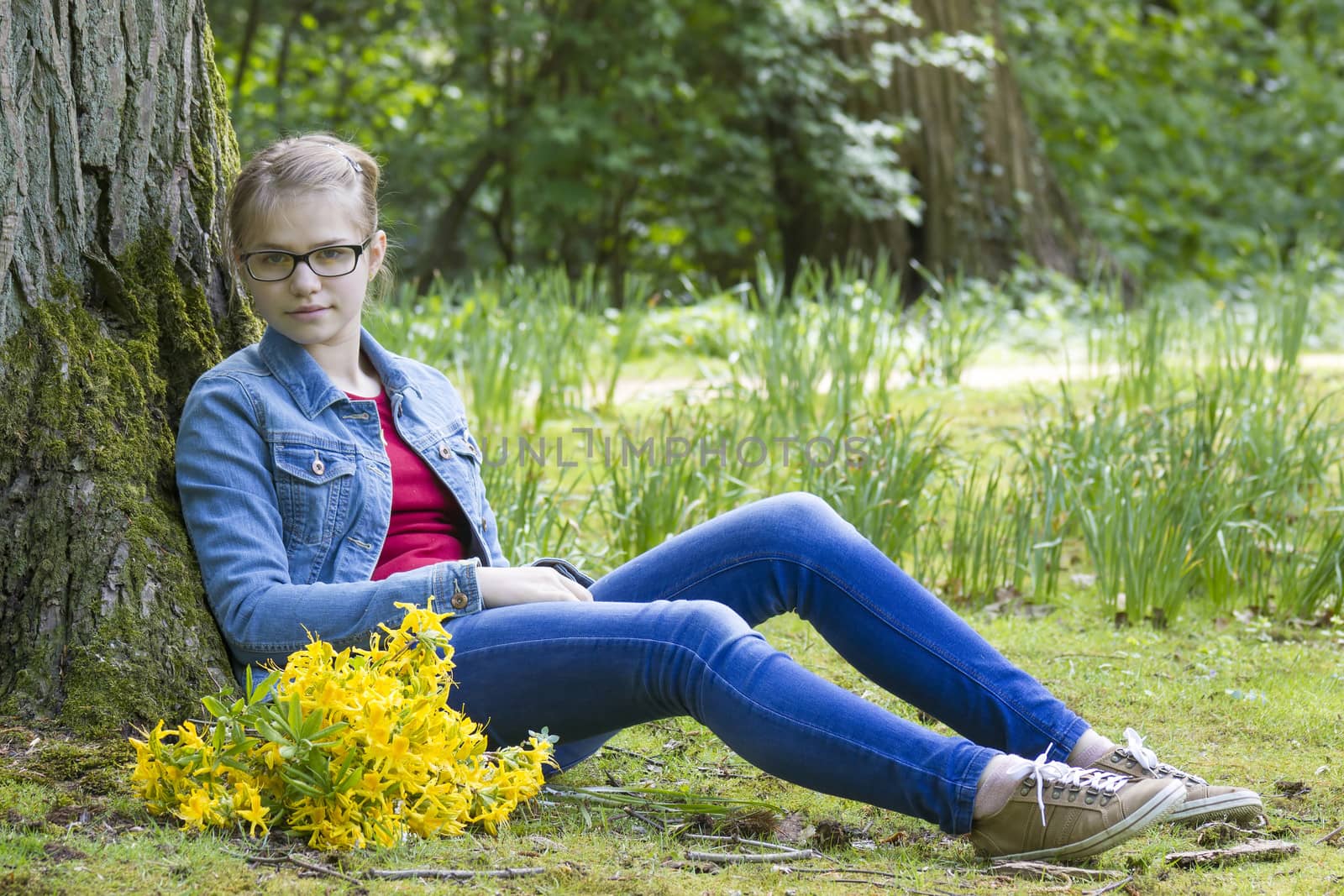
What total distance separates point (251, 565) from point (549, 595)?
453mm

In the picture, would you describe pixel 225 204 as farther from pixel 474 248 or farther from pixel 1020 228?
pixel 474 248

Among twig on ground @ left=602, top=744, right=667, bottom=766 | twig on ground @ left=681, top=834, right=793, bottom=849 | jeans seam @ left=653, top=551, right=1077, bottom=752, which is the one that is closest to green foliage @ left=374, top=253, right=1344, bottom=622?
twig on ground @ left=602, top=744, right=667, bottom=766

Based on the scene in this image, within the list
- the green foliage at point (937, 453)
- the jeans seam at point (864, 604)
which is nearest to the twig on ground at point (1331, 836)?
the jeans seam at point (864, 604)

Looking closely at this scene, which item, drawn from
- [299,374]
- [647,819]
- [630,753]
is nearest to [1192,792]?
[647,819]

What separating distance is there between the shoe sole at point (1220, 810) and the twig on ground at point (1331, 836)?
0.30ft

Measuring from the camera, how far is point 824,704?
1.81m

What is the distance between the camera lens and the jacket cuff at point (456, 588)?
6.34 ft

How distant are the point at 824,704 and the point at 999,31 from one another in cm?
816

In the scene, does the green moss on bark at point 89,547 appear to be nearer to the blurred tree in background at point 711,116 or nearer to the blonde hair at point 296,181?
the blonde hair at point 296,181

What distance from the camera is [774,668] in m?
1.83

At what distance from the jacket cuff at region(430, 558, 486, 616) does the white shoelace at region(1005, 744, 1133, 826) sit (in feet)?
2.71

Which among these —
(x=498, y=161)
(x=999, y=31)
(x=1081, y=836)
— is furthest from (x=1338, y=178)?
(x=1081, y=836)

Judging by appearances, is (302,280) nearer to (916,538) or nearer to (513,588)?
(513,588)

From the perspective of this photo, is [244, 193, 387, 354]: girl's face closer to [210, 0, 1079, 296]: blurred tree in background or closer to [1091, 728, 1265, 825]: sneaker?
[1091, 728, 1265, 825]: sneaker
